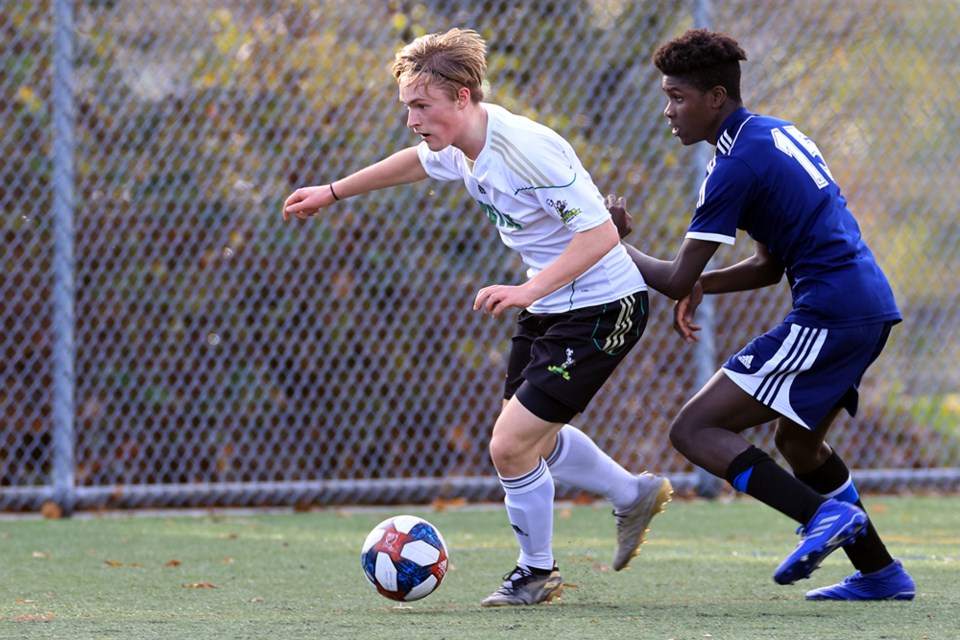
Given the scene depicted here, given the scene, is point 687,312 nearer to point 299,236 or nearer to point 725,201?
point 725,201

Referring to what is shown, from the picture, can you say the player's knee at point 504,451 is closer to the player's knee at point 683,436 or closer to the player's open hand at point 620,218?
the player's knee at point 683,436

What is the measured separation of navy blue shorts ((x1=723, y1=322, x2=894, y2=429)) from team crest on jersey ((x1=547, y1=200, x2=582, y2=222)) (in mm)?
617

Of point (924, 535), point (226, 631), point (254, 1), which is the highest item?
point (254, 1)

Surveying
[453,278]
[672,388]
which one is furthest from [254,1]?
[672,388]

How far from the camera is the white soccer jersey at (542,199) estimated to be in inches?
146

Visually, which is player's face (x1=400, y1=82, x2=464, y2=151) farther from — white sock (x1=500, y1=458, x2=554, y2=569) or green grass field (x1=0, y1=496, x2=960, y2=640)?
green grass field (x1=0, y1=496, x2=960, y2=640)

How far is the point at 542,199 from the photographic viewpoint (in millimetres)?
3742

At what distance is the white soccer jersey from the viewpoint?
3.71 metres

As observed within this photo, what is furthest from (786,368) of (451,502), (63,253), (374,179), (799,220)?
(63,253)

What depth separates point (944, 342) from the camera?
7488mm

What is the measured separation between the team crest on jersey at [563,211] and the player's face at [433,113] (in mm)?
363

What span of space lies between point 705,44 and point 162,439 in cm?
393

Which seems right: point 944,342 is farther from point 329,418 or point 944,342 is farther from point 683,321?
point 683,321

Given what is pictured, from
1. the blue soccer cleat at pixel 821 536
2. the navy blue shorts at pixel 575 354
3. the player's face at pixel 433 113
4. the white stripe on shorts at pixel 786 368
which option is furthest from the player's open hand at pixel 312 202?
the blue soccer cleat at pixel 821 536
